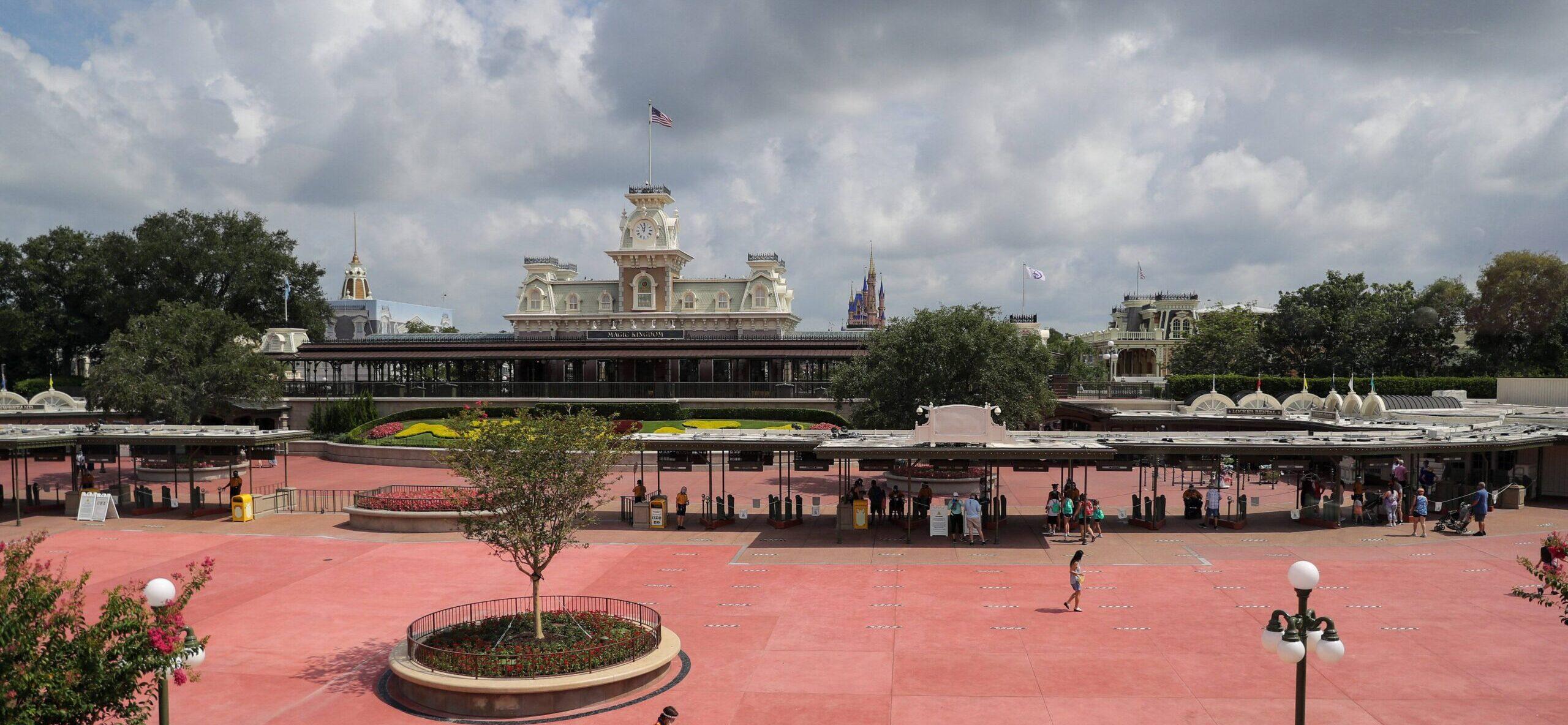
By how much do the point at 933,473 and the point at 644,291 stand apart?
60.7 metres

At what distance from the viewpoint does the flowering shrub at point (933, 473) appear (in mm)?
36719

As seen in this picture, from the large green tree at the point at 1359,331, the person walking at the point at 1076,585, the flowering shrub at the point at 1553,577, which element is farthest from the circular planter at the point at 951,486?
the large green tree at the point at 1359,331

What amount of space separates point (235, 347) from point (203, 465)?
7.56 meters

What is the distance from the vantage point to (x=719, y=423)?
172 feet

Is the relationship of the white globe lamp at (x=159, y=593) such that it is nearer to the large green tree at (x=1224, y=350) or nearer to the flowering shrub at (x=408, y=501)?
the flowering shrub at (x=408, y=501)

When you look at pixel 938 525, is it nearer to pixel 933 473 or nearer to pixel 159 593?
pixel 933 473

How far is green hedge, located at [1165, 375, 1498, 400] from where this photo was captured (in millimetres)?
56812

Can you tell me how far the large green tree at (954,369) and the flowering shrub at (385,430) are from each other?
27.8 m

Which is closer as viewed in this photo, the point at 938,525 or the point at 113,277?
the point at 938,525

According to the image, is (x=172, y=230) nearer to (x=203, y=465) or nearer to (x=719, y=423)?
(x=203, y=465)

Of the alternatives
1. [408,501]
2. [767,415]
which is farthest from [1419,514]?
[767,415]

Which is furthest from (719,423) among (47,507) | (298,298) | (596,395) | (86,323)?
(86,323)

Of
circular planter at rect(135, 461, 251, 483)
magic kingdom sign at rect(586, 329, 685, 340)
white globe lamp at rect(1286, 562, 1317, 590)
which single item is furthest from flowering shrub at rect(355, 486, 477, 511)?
magic kingdom sign at rect(586, 329, 685, 340)

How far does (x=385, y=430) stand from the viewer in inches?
2050
